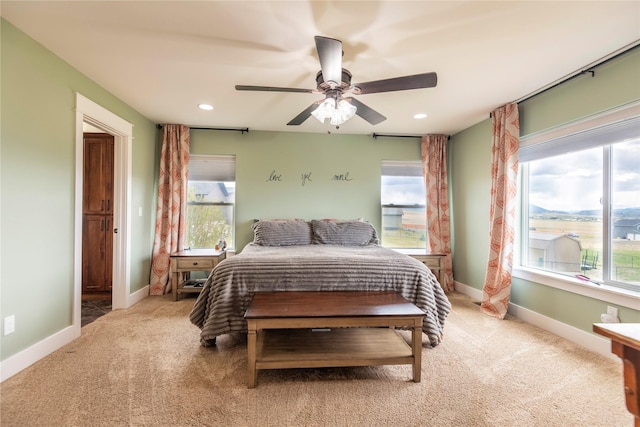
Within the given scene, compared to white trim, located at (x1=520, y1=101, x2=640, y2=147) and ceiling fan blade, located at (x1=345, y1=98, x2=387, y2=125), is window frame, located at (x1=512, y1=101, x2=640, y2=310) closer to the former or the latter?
white trim, located at (x1=520, y1=101, x2=640, y2=147)

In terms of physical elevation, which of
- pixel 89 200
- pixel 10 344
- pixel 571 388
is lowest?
pixel 571 388

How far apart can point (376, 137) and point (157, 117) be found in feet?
9.98

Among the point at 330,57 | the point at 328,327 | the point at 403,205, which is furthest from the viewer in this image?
the point at 403,205

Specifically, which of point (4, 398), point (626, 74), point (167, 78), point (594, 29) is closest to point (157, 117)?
point (167, 78)

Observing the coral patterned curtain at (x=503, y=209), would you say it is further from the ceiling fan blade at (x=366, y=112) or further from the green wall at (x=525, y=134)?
the ceiling fan blade at (x=366, y=112)

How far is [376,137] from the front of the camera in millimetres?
4133

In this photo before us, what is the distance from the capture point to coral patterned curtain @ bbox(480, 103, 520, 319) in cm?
286

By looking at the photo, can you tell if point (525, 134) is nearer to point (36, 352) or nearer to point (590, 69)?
point (590, 69)

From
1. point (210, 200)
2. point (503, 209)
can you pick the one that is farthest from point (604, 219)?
point (210, 200)

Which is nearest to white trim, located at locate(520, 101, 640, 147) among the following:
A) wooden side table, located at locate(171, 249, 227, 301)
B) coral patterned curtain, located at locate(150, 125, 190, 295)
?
wooden side table, located at locate(171, 249, 227, 301)

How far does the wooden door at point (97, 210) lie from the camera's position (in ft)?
11.0

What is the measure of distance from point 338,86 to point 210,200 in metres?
2.82

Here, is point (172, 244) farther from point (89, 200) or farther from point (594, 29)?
point (594, 29)

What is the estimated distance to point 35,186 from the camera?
194 cm
